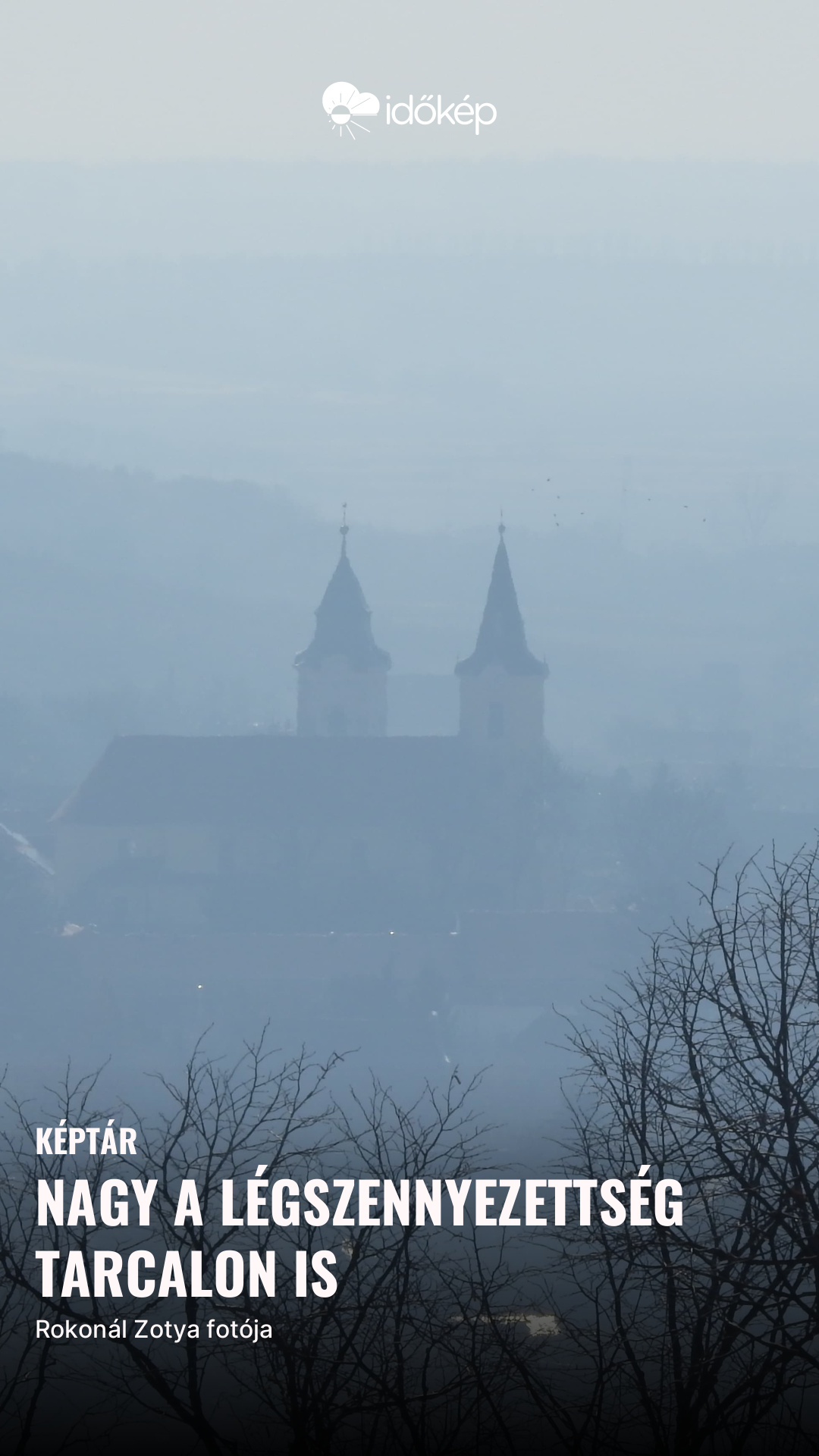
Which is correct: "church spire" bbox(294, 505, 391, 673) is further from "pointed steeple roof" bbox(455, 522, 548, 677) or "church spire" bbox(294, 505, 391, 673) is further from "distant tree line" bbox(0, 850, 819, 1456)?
"distant tree line" bbox(0, 850, 819, 1456)

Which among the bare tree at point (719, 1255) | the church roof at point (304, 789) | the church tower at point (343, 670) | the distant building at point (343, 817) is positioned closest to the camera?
the bare tree at point (719, 1255)

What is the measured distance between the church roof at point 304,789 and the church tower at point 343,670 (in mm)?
1240

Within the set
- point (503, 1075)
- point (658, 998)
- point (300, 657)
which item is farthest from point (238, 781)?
point (658, 998)

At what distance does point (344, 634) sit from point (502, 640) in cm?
649

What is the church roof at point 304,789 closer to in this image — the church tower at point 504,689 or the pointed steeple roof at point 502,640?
the church tower at point 504,689

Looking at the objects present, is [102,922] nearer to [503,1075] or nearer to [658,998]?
[503,1075]

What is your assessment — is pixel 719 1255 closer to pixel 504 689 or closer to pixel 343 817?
pixel 504 689

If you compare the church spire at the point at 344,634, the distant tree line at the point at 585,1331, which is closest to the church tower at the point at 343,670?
the church spire at the point at 344,634

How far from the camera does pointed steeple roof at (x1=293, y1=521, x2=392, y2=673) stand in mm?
71000

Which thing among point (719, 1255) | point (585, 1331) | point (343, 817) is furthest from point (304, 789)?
point (719, 1255)

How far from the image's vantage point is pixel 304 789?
71688 mm

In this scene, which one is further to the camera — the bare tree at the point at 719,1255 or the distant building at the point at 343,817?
the distant building at the point at 343,817

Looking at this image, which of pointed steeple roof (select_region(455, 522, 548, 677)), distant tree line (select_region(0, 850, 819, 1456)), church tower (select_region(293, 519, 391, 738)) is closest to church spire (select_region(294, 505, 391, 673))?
church tower (select_region(293, 519, 391, 738))

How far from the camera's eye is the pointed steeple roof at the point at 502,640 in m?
68.9
